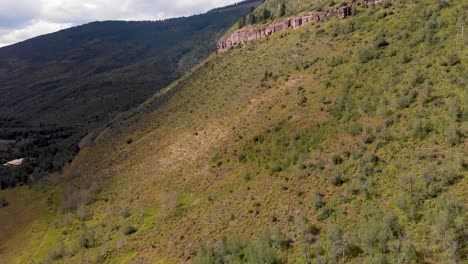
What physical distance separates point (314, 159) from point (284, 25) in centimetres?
5333

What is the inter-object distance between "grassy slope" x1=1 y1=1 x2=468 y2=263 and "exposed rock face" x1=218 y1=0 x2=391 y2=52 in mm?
4668

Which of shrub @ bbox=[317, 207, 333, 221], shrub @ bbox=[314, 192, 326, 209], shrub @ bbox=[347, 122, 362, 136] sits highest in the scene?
shrub @ bbox=[347, 122, 362, 136]

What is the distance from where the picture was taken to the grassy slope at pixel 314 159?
1089 inches

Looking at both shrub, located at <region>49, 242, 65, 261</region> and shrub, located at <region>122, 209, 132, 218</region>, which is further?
shrub, located at <region>122, 209, 132, 218</region>

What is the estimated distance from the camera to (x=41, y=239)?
52312 mm

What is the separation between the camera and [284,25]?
83812 millimetres

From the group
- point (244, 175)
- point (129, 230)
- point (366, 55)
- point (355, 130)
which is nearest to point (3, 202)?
point (129, 230)

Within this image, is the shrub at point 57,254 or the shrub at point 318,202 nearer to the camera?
the shrub at point 318,202

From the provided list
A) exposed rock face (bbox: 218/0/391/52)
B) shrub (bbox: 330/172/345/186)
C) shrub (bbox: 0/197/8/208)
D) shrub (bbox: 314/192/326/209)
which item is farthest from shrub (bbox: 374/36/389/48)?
shrub (bbox: 0/197/8/208)

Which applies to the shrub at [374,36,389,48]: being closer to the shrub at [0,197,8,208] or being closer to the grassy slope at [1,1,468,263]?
the grassy slope at [1,1,468,263]

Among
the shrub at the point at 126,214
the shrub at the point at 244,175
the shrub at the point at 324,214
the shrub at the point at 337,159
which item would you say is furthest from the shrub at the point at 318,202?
the shrub at the point at 126,214

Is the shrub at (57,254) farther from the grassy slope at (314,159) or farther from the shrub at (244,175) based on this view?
the shrub at (244,175)

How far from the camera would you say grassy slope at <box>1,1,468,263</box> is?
27.7 meters

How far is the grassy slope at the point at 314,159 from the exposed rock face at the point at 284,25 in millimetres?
4668
